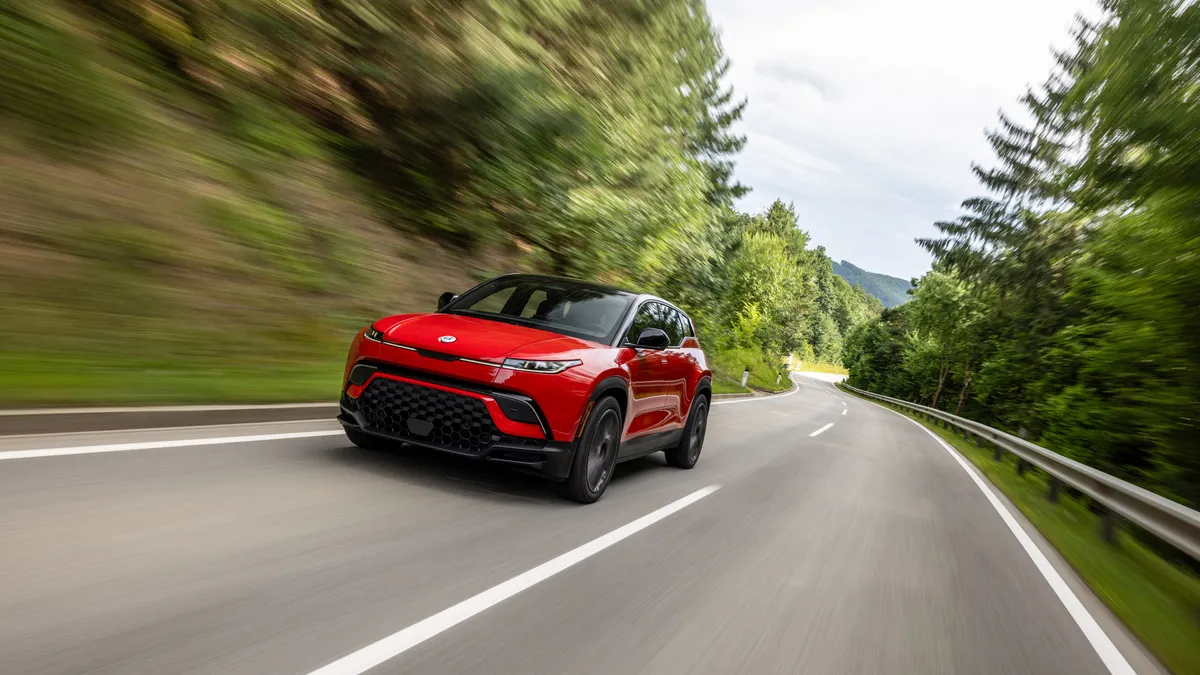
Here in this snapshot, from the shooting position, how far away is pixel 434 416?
5.16 meters

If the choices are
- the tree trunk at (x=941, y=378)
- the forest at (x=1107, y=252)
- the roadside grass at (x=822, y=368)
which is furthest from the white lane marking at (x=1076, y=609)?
the roadside grass at (x=822, y=368)

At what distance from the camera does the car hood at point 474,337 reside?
207 inches

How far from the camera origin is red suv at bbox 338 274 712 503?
5.16 meters

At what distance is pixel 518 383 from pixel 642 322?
195cm

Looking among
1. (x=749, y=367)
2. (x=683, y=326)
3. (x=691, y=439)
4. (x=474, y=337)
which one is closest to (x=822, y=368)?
(x=749, y=367)

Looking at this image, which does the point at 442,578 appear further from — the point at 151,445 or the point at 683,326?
the point at 683,326

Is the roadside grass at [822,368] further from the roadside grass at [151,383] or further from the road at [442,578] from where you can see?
the road at [442,578]

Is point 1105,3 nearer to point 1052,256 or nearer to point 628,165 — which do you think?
point 628,165

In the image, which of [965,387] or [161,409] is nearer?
[161,409]

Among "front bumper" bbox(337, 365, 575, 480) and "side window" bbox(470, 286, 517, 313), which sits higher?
"side window" bbox(470, 286, 517, 313)

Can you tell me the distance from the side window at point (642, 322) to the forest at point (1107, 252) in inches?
265

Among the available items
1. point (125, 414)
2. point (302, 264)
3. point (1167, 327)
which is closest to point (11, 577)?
point (125, 414)

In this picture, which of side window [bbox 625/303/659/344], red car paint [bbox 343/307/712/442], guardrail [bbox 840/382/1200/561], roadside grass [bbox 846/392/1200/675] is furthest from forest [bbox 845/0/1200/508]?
red car paint [bbox 343/307/712/442]

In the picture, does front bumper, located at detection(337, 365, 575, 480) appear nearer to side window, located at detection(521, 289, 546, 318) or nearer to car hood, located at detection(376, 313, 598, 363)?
car hood, located at detection(376, 313, 598, 363)
